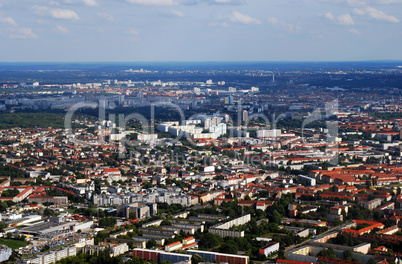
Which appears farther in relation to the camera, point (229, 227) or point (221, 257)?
point (229, 227)

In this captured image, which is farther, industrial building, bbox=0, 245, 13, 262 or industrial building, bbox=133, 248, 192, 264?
industrial building, bbox=0, 245, 13, 262

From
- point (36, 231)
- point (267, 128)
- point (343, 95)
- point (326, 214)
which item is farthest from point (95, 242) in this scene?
point (343, 95)

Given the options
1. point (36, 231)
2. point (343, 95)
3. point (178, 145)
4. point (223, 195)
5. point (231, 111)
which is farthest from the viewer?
point (343, 95)

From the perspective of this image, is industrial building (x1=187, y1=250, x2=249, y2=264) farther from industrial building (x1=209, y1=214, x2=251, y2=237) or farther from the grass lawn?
the grass lawn

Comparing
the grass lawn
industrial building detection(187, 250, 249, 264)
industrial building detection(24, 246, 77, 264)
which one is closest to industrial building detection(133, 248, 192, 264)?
industrial building detection(187, 250, 249, 264)

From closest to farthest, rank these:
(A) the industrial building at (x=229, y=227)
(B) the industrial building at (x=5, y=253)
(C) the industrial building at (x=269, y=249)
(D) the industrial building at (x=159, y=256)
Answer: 1. (D) the industrial building at (x=159, y=256)
2. (B) the industrial building at (x=5, y=253)
3. (C) the industrial building at (x=269, y=249)
4. (A) the industrial building at (x=229, y=227)

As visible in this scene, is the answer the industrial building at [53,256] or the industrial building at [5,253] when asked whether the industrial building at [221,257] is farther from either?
the industrial building at [5,253]

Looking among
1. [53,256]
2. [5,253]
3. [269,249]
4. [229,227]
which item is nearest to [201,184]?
[229,227]

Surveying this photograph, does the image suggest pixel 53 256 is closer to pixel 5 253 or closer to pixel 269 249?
pixel 5 253

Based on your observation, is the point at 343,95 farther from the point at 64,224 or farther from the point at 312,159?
the point at 64,224

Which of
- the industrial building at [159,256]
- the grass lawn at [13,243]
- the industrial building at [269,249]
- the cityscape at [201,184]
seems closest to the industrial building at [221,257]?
the cityscape at [201,184]

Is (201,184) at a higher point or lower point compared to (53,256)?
lower
